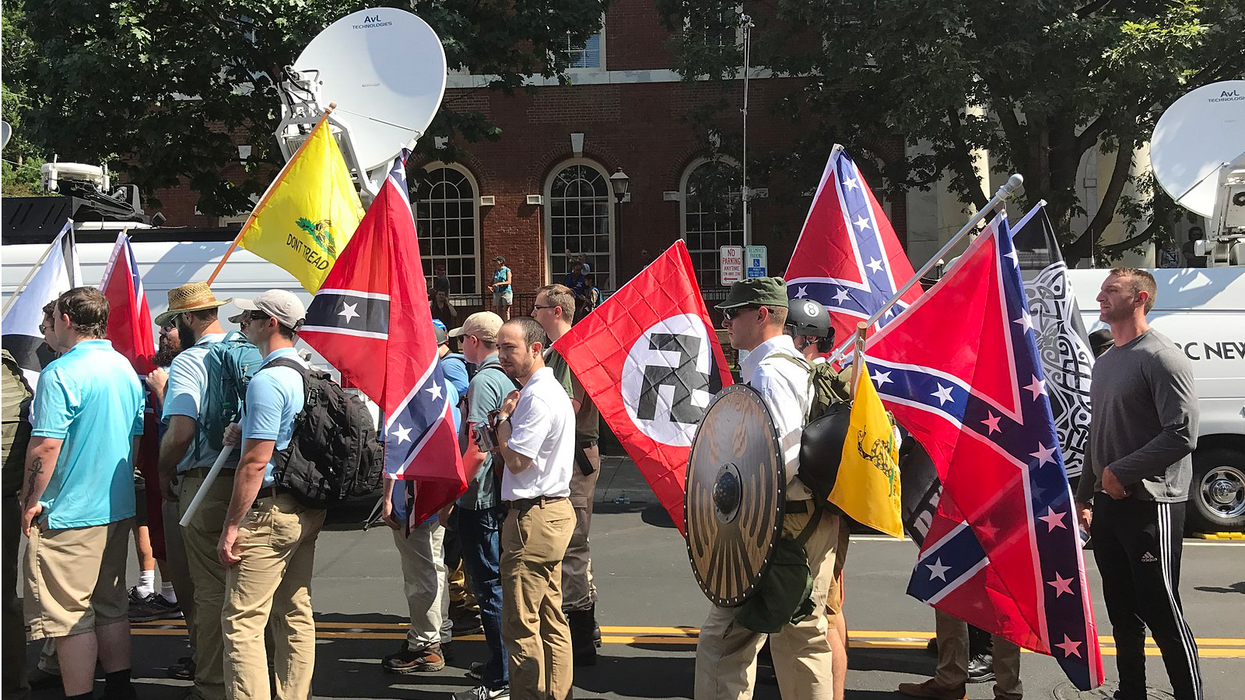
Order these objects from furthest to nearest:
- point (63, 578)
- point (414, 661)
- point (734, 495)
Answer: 1. point (414, 661)
2. point (63, 578)
3. point (734, 495)

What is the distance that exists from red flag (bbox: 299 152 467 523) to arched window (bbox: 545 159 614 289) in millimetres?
19384

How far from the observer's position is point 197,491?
194 inches

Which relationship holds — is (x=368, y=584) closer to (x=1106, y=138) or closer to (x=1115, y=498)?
(x=1115, y=498)

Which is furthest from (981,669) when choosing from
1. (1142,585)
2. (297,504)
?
(297,504)

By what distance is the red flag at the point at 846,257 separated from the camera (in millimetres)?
6473

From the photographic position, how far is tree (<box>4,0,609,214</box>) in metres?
13.8

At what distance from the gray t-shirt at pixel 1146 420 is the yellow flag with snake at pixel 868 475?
1560 millimetres

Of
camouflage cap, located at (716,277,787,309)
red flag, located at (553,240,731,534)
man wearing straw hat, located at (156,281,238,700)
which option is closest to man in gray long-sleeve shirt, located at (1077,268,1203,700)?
camouflage cap, located at (716,277,787,309)

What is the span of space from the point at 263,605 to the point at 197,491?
0.73 metres

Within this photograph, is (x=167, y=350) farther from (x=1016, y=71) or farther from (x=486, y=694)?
(x=1016, y=71)

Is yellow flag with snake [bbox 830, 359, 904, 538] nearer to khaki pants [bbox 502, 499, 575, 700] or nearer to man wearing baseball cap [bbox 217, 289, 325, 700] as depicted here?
khaki pants [bbox 502, 499, 575, 700]

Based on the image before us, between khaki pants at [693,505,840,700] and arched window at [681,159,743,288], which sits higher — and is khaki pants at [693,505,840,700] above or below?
below

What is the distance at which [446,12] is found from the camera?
14.4 metres

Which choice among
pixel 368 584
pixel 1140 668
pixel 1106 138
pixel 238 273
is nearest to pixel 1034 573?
pixel 1140 668
